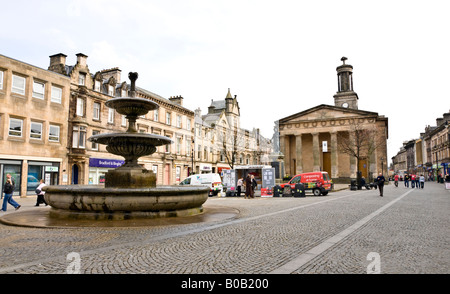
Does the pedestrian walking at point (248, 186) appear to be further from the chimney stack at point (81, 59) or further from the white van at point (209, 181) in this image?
the chimney stack at point (81, 59)

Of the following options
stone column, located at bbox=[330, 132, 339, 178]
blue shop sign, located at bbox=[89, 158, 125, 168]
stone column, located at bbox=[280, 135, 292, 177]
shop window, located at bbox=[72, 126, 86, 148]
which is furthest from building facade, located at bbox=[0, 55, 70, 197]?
stone column, located at bbox=[330, 132, 339, 178]

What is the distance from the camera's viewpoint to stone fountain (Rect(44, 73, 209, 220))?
8938 millimetres

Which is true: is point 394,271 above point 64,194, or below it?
below

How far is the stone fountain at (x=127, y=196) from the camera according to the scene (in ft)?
29.3

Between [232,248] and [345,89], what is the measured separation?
72183 millimetres

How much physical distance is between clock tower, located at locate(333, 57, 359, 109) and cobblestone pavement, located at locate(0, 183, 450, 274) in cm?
6559

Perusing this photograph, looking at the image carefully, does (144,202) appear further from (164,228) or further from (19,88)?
(19,88)

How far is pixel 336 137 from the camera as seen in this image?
60.1 meters

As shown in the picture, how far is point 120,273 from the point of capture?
4.14m

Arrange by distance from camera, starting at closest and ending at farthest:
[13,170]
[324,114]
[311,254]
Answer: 1. [311,254]
2. [13,170]
3. [324,114]

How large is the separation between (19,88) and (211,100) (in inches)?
1979

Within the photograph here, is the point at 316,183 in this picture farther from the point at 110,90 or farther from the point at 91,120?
the point at 110,90

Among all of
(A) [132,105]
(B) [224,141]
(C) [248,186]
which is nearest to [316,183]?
(C) [248,186]
